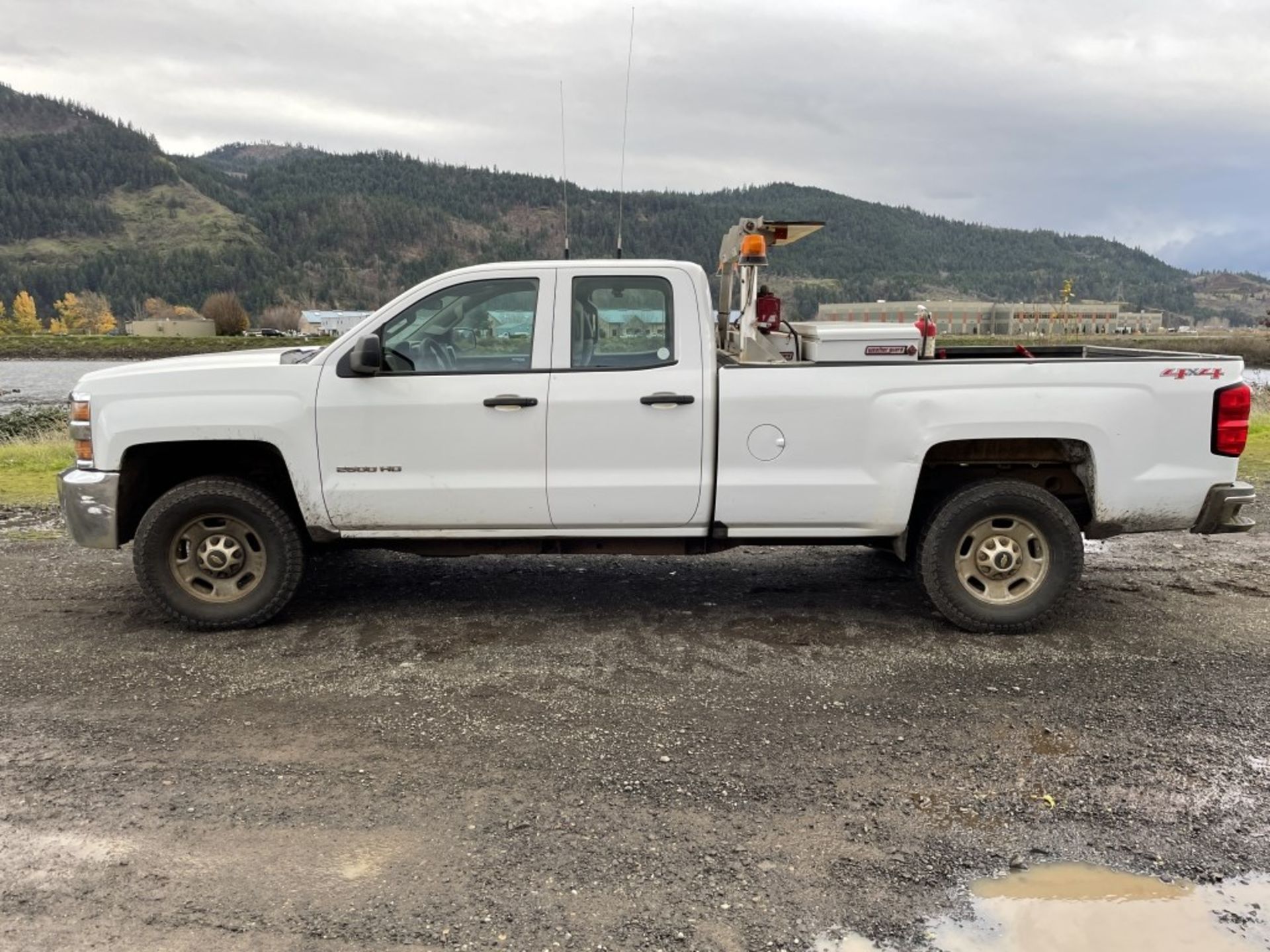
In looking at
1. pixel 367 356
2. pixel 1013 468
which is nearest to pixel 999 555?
pixel 1013 468

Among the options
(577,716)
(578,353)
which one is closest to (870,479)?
(578,353)

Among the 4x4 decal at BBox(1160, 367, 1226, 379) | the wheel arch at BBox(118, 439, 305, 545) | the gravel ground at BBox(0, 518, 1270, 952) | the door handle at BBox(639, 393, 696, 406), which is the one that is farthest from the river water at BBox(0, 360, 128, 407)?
the 4x4 decal at BBox(1160, 367, 1226, 379)

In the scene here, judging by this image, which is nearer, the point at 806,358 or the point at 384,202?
the point at 806,358

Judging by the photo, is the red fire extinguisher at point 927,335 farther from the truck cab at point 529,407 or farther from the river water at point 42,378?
the river water at point 42,378

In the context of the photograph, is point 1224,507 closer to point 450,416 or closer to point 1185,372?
point 1185,372

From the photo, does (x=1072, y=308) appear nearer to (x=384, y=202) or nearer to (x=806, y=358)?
(x=806, y=358)

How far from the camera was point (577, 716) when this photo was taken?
4.17 m

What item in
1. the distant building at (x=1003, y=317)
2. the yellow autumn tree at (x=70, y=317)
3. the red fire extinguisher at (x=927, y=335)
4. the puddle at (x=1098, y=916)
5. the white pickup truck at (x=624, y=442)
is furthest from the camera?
the yellow autumn tree at (x=70, y=317)

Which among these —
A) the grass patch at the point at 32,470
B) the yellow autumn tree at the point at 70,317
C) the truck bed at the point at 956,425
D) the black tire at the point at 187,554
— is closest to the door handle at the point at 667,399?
the truck bed at the point at 956,425

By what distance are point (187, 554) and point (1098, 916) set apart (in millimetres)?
4737

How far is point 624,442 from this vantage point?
5.10 meters

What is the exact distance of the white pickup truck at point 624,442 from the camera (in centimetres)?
504

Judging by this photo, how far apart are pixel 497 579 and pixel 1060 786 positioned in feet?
12.8

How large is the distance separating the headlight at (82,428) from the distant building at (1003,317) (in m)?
4.53
